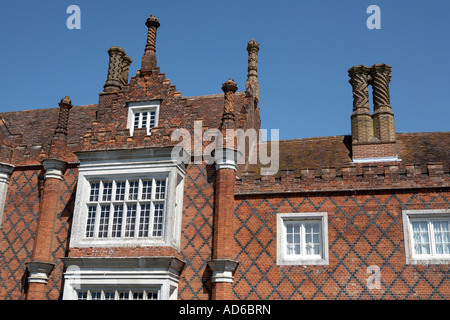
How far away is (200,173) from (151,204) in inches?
77.2

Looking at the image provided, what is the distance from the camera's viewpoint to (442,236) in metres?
15.6

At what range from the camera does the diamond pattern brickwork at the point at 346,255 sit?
15.2 metres

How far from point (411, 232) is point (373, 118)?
19.8 ft

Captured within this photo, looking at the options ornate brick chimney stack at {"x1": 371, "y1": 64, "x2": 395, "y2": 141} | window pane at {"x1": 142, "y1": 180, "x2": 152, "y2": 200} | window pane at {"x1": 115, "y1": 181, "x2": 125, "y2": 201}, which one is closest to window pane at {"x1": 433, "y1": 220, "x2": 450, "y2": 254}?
ornate brick chimney stack at {"x1": 371, "y1": 64, "x2": 395, "y2": 141}

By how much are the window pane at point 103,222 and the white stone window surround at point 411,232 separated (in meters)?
9.03

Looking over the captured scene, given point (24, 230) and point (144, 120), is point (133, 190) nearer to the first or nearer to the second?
point (144, 120)

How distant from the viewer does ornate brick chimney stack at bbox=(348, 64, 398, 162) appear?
19.5 m

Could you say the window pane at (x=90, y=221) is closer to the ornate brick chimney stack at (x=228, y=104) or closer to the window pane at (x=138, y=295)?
the window pane at (x=138, y=295)

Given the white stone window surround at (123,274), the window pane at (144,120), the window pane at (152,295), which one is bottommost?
the window pane at (152,295)

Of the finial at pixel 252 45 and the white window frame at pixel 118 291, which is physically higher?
the finial at pixel 252 45

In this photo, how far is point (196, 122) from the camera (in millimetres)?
18266

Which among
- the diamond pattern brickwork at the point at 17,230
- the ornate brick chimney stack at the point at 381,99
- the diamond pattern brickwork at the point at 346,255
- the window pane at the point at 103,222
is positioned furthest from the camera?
the ornate brick chimney stack at the point at 381,99

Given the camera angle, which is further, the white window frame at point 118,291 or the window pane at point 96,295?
the window pane at point 96,295

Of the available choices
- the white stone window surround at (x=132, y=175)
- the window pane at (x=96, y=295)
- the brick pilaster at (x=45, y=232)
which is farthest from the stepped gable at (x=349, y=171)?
the brick pilaster at (x=45, y=232)
